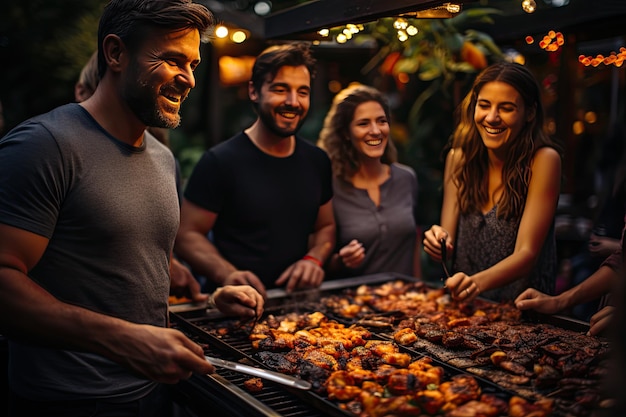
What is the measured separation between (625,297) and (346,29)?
3.00 m

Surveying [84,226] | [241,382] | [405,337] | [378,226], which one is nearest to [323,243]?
[378,226]

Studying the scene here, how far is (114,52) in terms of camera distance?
2.63m

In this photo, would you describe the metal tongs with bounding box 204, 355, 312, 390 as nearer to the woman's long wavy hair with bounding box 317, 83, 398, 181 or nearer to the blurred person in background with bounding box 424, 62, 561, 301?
the blurred person in background with bounding box 424, 62, 561, 301

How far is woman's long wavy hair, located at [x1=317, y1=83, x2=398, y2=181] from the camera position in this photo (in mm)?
4621

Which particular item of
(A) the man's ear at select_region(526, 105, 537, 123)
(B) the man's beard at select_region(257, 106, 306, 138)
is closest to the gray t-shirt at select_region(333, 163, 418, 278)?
(B) the man's beard at select_region(257, 106, 306, 138)

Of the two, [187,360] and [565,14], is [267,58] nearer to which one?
[565,14]

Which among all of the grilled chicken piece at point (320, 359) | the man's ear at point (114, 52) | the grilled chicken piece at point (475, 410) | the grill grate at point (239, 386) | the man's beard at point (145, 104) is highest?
the man's ear at point (114, 52)

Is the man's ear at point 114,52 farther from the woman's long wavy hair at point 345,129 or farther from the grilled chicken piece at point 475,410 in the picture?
the woman's long wavy hair at point 345,129

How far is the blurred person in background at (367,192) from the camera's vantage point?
4570 mm

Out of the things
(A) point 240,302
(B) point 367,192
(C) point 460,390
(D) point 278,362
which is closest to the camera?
(C) point 460,390

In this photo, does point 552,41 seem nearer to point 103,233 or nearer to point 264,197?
point 264,197

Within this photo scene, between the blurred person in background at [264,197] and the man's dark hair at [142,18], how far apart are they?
4.98 feet

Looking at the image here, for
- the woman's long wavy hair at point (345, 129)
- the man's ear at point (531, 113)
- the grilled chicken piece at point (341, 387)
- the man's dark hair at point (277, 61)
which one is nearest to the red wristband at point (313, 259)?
the woman's long wavy hair at point (345, 129)

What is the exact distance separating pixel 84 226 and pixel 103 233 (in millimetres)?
82
